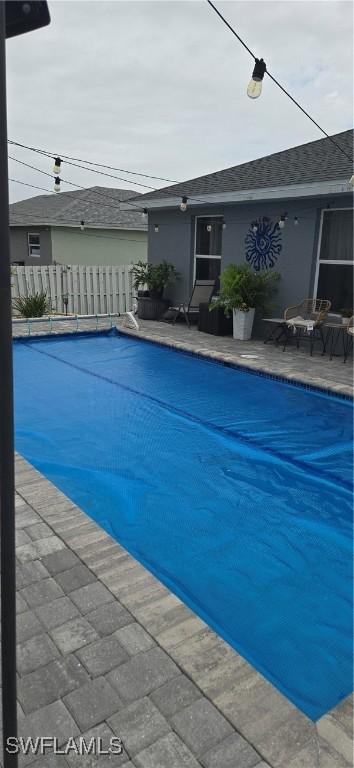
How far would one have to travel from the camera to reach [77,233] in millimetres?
16359

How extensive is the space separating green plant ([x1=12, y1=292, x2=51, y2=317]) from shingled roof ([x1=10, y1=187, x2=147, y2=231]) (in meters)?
6.03

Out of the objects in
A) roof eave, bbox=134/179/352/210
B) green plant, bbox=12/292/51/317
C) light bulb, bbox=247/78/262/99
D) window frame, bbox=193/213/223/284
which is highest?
light bulb, bbox=247/78/262/99

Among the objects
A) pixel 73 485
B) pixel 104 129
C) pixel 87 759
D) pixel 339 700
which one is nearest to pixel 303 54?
pixel 73 485

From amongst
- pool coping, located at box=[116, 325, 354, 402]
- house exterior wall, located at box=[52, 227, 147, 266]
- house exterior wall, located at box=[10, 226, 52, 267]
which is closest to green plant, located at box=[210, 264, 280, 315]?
pool coping, located at box=[116, 325, 354, 402]

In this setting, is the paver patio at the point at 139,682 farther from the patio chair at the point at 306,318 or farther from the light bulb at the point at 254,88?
the patio chair at the point at 306,318

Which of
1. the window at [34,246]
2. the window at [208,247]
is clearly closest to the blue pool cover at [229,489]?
the window at [208,247]

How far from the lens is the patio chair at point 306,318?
7066 millimetres

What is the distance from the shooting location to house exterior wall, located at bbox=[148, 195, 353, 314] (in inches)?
292

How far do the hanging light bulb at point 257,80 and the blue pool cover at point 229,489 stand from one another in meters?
2.90

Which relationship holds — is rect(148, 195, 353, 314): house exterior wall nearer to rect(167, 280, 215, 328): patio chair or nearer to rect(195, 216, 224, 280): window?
rect(195, 216, 224, 280): window

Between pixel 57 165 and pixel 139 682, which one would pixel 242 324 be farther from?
pixel 139 682

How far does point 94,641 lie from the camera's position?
187 cm

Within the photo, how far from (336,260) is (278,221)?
1221mm

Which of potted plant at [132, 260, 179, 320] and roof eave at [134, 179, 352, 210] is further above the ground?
roof eave at [134, 179, 352, 210]
